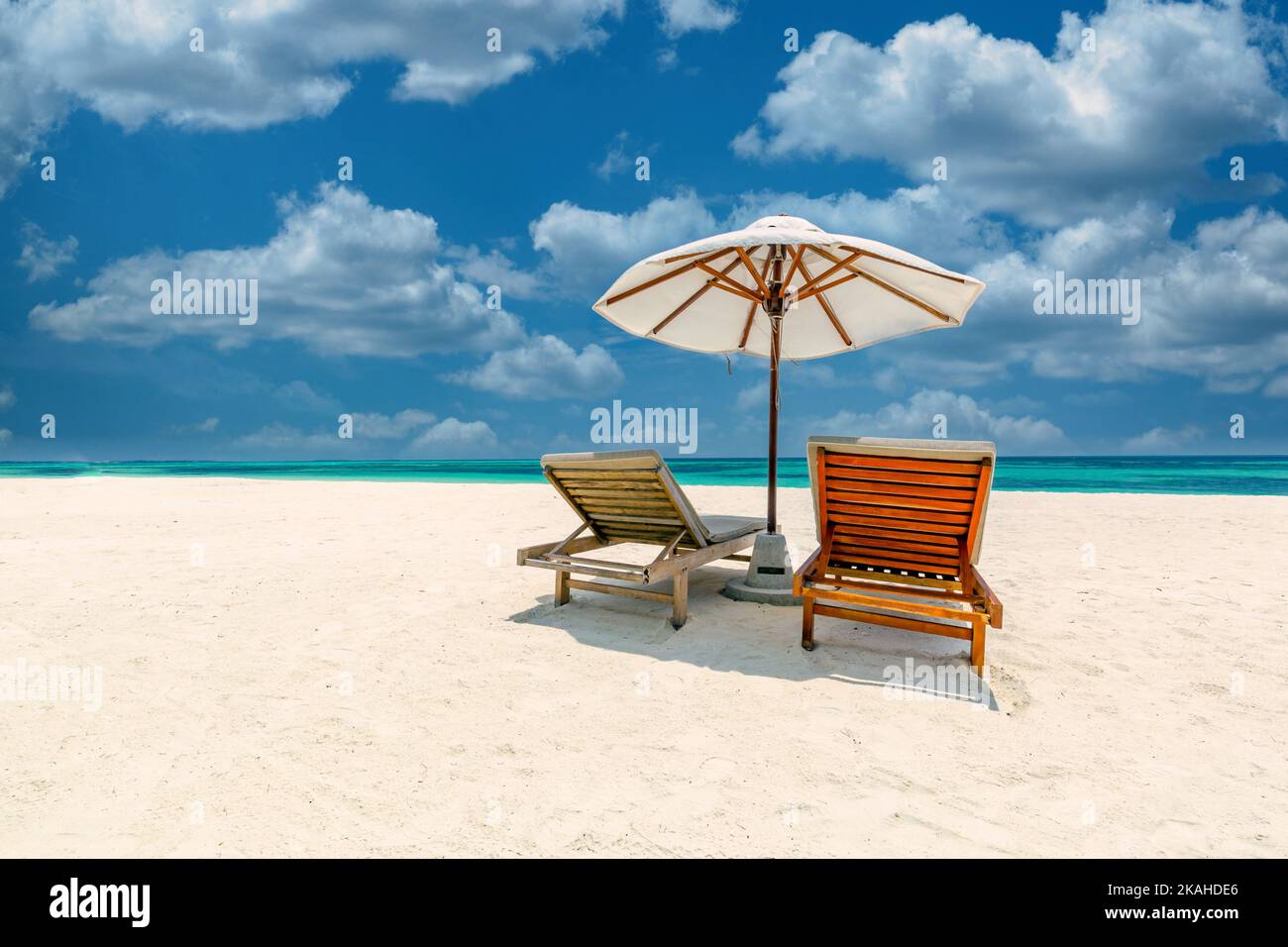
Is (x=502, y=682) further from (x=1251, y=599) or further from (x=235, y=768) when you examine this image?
(x=1251, y=599)

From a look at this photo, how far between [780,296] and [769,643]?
267 centimetres

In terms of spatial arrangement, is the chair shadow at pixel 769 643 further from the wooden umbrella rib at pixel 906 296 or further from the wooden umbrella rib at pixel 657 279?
the wooden umbrella rib at pixel 906 296

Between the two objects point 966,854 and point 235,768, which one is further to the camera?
point 235,768

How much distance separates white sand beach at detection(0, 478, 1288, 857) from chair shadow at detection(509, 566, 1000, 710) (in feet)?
0.10

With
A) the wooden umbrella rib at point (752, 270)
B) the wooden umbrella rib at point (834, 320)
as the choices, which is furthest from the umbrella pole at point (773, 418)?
the wooden umbrella rib at point (834, 320)

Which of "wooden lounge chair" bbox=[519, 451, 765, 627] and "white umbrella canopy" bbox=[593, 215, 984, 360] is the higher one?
"white umbrella canopy" bbox=[593, 215, 984, 360]

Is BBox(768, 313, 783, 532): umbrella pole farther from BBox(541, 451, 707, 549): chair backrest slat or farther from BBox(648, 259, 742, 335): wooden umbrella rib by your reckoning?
BBox(648, 259, 742, 335): wooden umbrella rib

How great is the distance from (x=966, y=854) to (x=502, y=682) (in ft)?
7.72

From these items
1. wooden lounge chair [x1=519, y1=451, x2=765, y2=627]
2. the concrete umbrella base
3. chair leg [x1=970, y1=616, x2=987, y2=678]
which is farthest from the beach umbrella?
chair leg [x1=970, y1=616, x2=987, y2=678]

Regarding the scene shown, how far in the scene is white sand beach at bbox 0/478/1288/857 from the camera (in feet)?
7.91

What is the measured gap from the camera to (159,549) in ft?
23.9

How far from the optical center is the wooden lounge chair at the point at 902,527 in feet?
12.8
